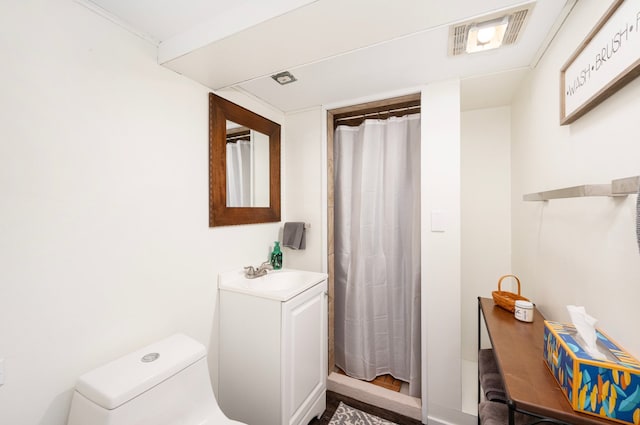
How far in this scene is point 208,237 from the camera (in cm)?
162

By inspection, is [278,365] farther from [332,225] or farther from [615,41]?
[615,41]

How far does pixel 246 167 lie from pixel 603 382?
1976 millimetres

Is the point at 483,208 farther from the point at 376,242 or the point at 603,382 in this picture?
the point at 603,382

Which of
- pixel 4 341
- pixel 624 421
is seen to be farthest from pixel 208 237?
pixel 624 421

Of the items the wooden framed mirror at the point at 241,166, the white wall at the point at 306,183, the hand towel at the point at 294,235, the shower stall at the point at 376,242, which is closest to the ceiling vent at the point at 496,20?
the shower stall at the point at 376,242

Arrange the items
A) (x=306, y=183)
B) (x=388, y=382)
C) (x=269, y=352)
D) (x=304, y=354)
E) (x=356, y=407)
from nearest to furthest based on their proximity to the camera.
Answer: (x=269, y=352) < (x=304, y=354) < (x=356, y=407) < (x=388, y=382) < (x=306, y=183)

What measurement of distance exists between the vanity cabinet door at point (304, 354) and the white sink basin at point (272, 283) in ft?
0.15

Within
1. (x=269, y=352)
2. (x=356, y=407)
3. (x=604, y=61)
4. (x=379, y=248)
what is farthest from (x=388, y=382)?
(x=604, y=61)

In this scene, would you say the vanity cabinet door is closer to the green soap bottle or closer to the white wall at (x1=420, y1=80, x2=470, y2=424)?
the green soap bottle

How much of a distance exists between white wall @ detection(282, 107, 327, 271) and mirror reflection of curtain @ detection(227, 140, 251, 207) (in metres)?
0.46

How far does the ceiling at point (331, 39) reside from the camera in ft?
3.26

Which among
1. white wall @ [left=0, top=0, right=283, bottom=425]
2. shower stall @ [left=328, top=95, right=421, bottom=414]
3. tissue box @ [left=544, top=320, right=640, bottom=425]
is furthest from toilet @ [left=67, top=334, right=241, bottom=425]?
tissue box @ [left=544, top=320, right=640, bottom=425]

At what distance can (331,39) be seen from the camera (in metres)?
1.14

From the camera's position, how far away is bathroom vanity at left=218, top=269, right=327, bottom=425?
1438 millimetres
